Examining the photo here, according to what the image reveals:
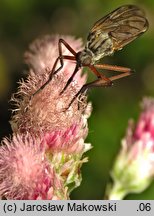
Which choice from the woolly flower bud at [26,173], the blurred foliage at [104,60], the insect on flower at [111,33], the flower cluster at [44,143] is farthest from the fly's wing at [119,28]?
the blurred foliage at [104,60]

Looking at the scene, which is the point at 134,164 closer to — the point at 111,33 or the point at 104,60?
the point at 111,33

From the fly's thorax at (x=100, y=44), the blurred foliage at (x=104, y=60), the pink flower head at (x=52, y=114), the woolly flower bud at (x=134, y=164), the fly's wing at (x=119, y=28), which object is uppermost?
the blurred foliage at (x=104, y=60)

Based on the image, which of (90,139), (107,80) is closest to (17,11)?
(90,139)

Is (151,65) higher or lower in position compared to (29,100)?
higher

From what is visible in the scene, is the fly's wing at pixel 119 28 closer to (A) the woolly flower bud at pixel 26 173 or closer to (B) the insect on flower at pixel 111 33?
(B) the insect on flower at pixel 111 33

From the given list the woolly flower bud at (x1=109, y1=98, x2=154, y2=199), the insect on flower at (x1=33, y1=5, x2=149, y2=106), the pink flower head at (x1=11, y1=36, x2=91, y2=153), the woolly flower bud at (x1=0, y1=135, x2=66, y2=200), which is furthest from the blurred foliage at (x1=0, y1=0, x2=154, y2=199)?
the woolly flower bud at (x1=0, y1=135, x2=66, y2=200)

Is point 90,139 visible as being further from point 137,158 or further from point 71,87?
point 71,87
